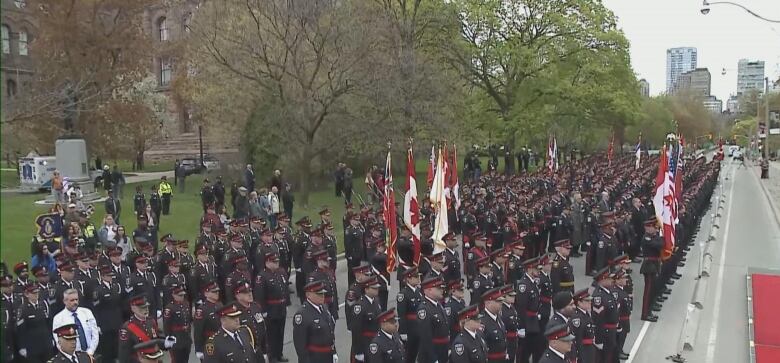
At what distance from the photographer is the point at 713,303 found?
41.2 ft

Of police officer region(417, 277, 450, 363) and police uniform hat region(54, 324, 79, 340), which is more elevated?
police uniform hat region(54, 324, 79, 340)

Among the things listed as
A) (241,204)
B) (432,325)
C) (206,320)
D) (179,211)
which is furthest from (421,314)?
(179,211)

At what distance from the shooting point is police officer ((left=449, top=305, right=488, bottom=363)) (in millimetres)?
6055

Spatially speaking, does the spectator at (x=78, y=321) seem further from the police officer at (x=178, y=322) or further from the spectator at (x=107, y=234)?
the spectator at (x=107, y=234)

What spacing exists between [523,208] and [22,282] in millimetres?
10490

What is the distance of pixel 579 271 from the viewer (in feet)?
48.6

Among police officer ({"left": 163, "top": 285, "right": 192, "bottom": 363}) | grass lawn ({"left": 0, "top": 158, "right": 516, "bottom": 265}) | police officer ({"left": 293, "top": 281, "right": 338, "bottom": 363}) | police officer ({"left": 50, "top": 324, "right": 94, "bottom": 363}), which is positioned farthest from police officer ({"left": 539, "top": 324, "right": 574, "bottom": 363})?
grass lawn ({"left": 0, "top": 158, "right": 516, "bottom": 265})

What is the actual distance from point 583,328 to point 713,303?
6.76 m

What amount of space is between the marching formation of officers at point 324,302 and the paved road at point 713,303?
0.51 metres

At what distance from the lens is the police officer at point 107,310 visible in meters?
8.39

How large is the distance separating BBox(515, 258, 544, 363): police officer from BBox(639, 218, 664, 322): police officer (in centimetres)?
354

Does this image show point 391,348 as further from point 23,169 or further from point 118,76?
point 118,76

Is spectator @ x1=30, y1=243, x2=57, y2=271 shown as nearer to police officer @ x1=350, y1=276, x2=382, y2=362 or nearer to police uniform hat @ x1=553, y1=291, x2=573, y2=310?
police officer @ x1=350, y1=276, x2=382, y2=362

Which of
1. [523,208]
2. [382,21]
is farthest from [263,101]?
[523,208]
